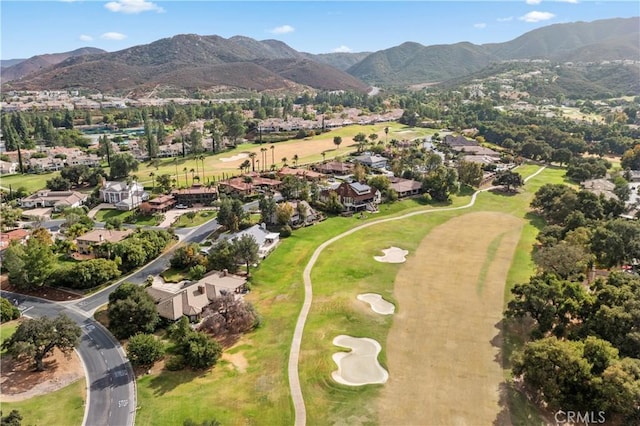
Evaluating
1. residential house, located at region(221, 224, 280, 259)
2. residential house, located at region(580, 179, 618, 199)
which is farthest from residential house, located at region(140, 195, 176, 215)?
residential house, located at region(580, 179, 618, 199)

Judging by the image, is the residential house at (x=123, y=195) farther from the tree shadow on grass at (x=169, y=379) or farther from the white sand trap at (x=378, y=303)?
the white sand trap at (x=378, y=303)

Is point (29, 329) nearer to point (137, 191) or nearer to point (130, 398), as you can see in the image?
point (130, 398)

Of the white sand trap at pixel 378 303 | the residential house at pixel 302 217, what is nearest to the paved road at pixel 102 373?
the white sand trap at pixel 378 303

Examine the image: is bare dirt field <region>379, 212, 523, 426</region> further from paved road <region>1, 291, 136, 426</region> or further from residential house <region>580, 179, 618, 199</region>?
residential house <region>580, 179, 618, 199</region>

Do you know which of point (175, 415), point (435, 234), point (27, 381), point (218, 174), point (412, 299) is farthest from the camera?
point (218, 174)

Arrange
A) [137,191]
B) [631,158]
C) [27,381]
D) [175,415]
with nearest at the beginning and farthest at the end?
[175,415]
[27,381]
[137,191]
[631,158]

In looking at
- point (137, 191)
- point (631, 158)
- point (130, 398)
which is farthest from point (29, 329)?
point (631, 158)

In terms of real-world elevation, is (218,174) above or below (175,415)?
above
